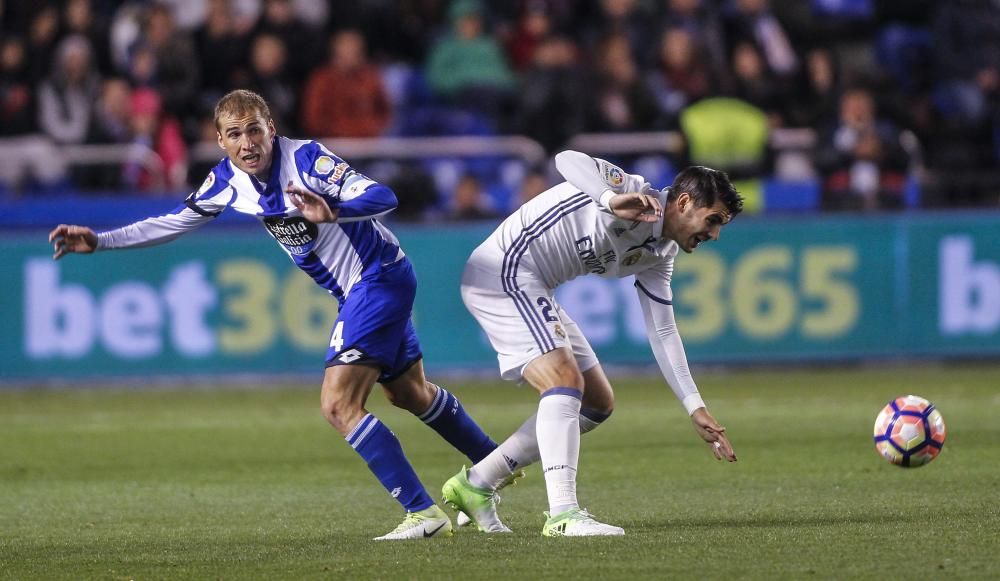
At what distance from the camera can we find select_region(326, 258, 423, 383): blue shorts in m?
7.62

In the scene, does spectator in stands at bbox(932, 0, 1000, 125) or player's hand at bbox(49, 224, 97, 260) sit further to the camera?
spectator in stands at bbox(932, 0, 1000, 125)

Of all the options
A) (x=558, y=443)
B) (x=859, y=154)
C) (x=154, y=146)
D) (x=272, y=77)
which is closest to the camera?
(x=558, y=443)

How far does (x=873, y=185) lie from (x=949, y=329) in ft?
6.16

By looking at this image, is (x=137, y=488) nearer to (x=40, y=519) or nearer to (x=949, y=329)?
(x=40, y=519)

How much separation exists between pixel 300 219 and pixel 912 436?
10.5ft

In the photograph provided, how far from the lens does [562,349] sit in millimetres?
7531

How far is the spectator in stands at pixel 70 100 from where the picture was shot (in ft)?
58.7

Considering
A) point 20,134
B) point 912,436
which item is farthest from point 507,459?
point 20,134

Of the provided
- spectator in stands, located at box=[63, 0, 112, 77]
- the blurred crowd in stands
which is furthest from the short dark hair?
spectator in stands, located at box=[63, 0, 112, 77]

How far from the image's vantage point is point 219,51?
18.6 m

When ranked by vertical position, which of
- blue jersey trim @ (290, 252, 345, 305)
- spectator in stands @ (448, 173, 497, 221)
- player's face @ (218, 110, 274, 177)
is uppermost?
player's face @ (218, 110, 274, 177)

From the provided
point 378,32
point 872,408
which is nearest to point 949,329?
point 872,408

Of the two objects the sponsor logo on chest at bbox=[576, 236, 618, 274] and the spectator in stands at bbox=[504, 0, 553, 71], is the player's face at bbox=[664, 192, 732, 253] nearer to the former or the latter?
the sponsor logo on chest at bbox=[576, 236, 618, 274]

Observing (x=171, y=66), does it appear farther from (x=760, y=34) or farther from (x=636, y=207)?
(x=636, y=207)
